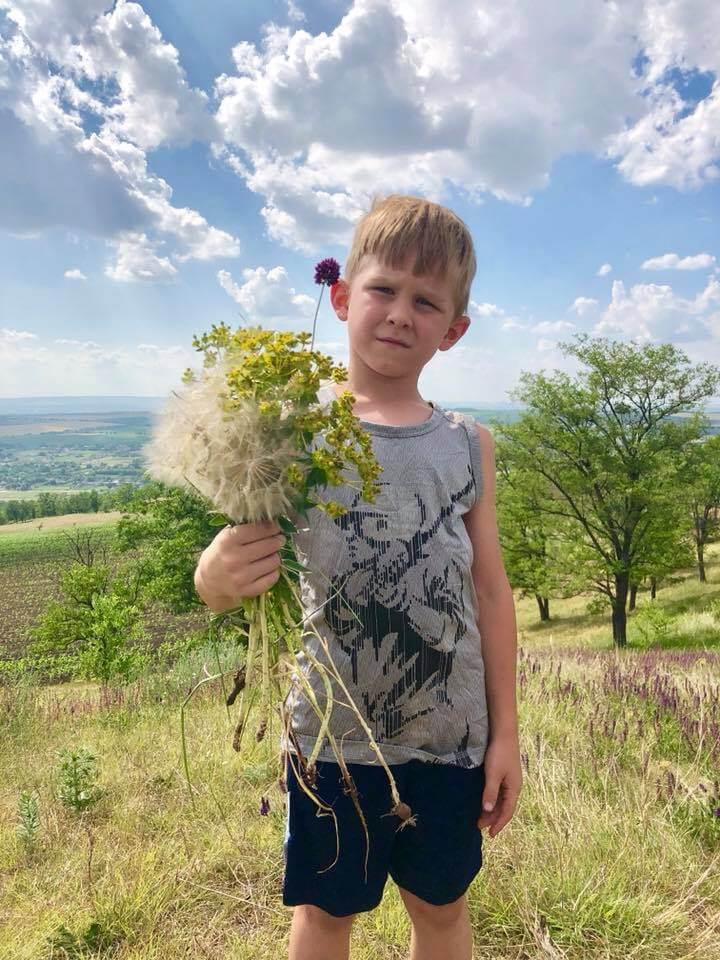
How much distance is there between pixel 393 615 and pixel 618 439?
2317 centimetres

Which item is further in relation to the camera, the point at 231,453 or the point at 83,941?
the point at 83,941

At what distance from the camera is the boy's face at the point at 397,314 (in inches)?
67.6

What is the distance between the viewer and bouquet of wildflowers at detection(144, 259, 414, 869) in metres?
1.26

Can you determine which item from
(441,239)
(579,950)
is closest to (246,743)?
(579,950)

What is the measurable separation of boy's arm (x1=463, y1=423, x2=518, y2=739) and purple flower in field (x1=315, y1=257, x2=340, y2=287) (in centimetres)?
71

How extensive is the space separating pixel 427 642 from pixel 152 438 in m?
0.94

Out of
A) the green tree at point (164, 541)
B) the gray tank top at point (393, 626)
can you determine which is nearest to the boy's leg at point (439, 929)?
the gray tank top at point (393, 626)

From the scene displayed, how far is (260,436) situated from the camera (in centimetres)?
128

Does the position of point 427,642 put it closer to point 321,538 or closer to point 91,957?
point 321,538

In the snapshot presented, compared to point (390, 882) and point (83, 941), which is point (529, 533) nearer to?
point (390, 882)

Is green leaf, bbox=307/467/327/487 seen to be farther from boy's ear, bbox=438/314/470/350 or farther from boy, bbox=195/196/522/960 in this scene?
boy's ear, bbox=438/314/470/350

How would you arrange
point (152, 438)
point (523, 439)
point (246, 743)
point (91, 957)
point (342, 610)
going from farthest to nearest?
point (523, 439) < point (246, 743) < point (91, 957) < point (342, 610) < point (152, 438)

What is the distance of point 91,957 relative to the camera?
224 cm

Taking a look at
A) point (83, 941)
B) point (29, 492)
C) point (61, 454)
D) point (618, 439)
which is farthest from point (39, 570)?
point (83, 941)
